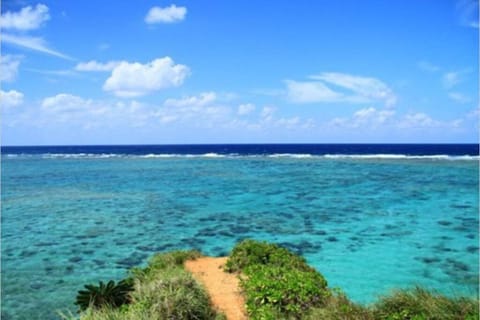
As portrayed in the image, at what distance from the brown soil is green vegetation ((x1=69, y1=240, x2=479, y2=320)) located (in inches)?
11.3

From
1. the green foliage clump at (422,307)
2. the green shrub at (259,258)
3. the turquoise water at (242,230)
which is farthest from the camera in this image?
the turquoise water at (242,230)

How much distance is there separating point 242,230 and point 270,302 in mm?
11523

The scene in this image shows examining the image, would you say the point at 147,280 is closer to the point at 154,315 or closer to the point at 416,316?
the point at 154,315

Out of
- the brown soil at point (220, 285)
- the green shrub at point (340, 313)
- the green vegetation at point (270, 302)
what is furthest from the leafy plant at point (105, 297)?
the green shrub at point (340, 313)

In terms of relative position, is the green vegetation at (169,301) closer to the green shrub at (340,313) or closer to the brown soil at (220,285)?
the brown soil at (220,285)

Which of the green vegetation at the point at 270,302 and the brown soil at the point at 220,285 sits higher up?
the green vegetation at the point at 270,302

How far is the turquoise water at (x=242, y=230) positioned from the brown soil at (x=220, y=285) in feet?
10.3

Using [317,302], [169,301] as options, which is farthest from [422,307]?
[169,301]

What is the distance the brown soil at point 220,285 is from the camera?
9.05 meters

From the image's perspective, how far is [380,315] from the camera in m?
7.41

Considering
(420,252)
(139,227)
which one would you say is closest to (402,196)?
(420,252)

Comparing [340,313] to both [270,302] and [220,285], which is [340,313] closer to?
[270,302]

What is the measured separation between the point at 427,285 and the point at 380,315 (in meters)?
6.51

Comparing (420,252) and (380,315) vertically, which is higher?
(380,315)
